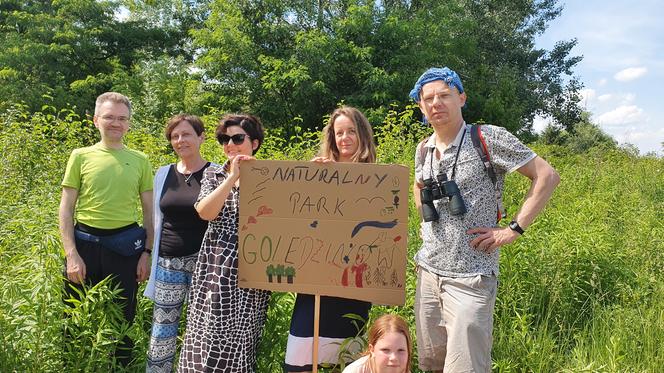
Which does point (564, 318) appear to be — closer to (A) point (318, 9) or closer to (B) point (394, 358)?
(B) point (394, 358)

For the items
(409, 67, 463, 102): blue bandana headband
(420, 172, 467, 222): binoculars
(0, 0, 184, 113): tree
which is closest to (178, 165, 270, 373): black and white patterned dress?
(420, 172, 467, 222): binoculars

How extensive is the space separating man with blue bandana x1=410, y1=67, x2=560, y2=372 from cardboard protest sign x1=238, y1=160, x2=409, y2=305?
18 cm

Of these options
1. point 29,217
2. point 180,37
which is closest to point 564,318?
point 29,217

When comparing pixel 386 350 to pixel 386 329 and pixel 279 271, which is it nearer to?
pixel 386 329

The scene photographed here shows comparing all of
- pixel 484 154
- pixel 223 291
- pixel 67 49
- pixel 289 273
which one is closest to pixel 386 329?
pixel 289 273

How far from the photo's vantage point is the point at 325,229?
2.47 m

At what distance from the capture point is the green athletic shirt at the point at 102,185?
2.90 meters

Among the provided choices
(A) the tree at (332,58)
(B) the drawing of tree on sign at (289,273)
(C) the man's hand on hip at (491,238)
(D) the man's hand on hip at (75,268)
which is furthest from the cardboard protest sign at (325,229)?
(A) the tree at (332,58)

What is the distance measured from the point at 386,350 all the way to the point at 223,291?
875mm

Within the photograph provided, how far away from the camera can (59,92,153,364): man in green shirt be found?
287 centimetres

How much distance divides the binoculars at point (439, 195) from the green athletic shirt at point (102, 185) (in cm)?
183

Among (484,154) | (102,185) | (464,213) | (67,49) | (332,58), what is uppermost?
(67,49)

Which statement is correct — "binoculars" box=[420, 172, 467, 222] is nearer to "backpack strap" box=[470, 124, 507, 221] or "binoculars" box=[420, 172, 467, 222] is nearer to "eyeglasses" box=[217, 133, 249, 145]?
"backpack strap" box=[470, 124, 507, 221]

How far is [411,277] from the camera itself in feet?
11.3
